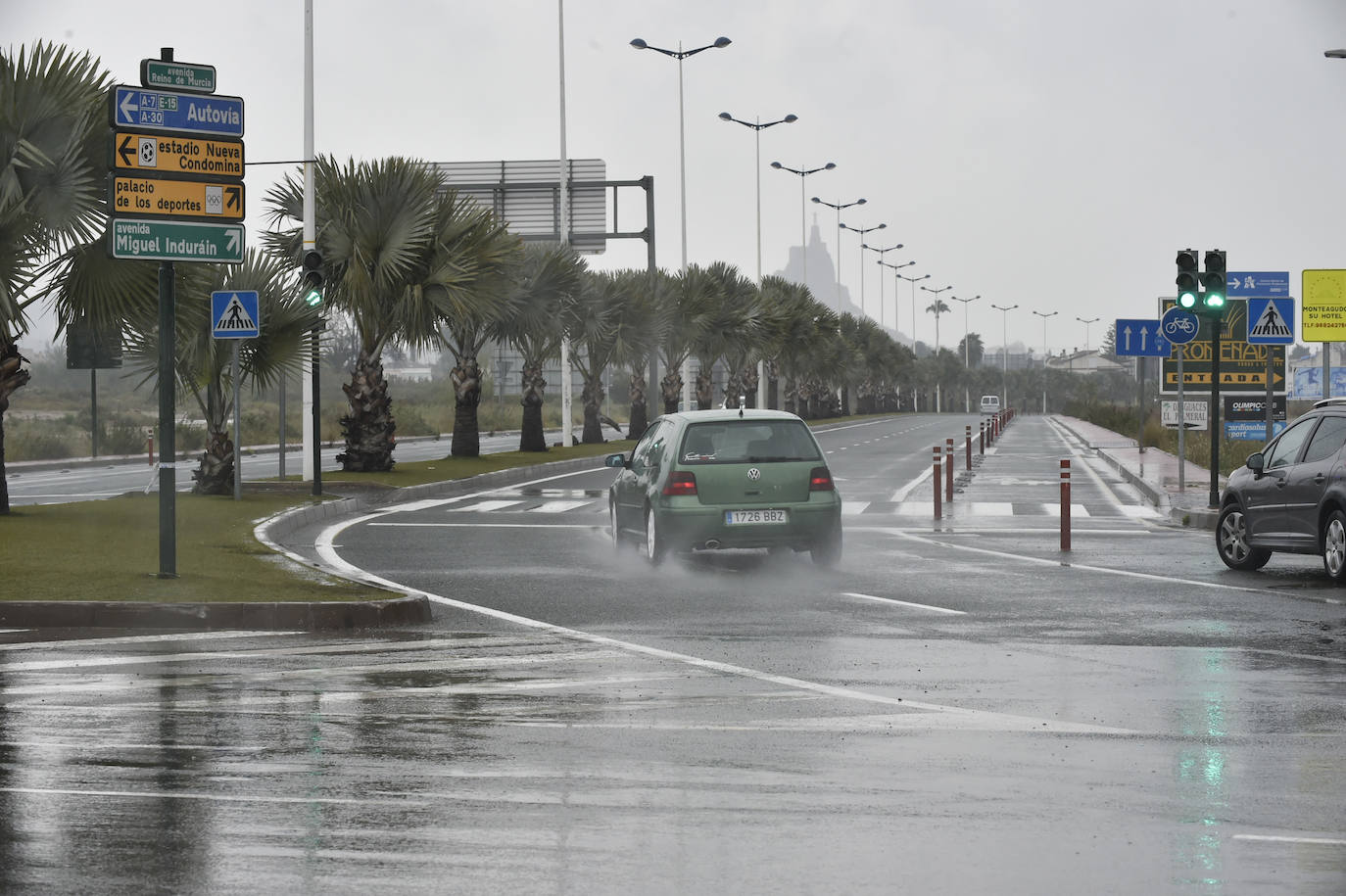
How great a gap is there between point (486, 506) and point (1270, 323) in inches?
500

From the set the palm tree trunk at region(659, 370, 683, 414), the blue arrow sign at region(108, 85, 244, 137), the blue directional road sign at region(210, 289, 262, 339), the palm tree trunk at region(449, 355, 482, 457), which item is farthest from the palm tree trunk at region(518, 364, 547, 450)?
the blue arrow sign at region(108, 85, 244, 137)

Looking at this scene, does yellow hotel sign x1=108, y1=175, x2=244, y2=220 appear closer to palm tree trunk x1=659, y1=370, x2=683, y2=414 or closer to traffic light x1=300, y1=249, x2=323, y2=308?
traffic light x1=300, y1=249, x2=323, y2=308

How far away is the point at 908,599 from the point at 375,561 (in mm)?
6053

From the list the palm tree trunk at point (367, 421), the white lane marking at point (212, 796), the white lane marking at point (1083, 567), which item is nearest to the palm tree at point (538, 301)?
the palm tree trunk at point (367, 421)

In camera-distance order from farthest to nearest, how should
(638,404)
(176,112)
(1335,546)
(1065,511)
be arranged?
(638,404), (1065,511), (1335,546), (176,112)

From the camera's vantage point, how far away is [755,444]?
57.1ft

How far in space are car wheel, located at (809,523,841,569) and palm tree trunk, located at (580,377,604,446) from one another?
35.3m

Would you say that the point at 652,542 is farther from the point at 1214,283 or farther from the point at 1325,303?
the point at 1325,303

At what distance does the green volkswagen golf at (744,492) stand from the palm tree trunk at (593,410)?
1381 inches

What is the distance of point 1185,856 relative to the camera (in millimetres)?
5996

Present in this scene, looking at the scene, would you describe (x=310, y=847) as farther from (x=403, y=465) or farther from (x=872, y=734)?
(x=403, y=465)

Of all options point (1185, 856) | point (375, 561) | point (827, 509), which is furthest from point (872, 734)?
point (375, 561)

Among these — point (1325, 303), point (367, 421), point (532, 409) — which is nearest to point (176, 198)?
point (367, 421)

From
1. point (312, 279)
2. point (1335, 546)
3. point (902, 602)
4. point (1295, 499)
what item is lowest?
point (902, 602)
